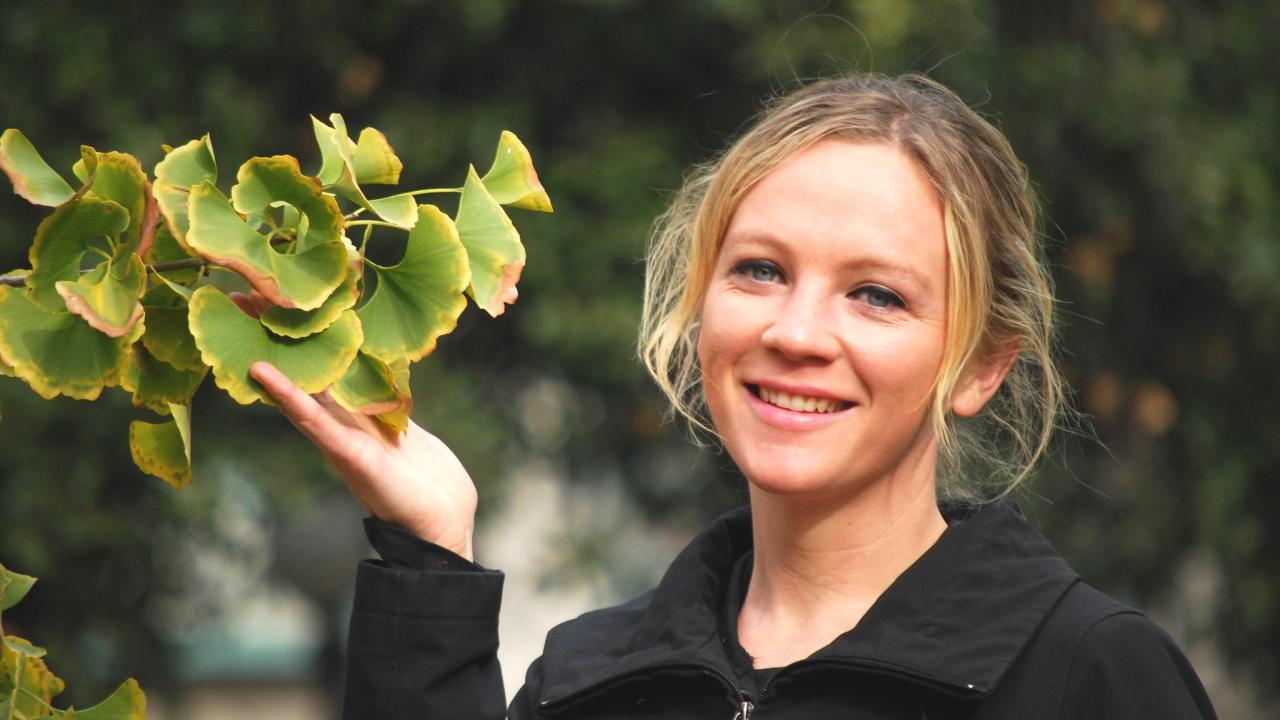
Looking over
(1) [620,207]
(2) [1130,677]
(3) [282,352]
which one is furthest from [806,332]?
(1) [620,207]

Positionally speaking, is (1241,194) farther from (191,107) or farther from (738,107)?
(191,107)

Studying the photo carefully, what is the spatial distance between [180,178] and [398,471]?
378mm

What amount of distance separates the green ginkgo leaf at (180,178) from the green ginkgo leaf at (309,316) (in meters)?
0.09

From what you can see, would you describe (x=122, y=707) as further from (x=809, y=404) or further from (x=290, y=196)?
(x=809, y=404)

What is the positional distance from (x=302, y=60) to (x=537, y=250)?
30.8 inches

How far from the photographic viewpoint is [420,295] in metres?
1.37

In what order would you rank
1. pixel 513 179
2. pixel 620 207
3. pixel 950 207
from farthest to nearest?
1. pixel 620 207
2. pixel 950 207
3. pixel 513 179

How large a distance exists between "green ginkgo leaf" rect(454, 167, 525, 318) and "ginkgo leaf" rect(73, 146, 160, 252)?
0.24 meters

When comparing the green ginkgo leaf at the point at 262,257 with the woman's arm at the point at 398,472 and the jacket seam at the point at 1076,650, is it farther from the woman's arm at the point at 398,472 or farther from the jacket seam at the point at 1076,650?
the jacket seam at the point at 1076,650

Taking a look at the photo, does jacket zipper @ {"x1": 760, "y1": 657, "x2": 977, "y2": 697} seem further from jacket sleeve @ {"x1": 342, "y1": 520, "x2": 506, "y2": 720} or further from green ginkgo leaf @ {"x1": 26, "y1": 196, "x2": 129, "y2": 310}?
green ginkgo leaf @ {"x1": 26, "y1": 196, "x2": 129, "y2": 310}

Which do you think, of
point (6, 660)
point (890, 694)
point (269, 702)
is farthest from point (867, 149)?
point (269, 702)

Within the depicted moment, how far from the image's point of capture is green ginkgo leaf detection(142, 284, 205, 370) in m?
1.34

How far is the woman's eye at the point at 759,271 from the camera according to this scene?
1712mm

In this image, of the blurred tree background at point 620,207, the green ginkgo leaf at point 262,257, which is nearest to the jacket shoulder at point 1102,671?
the green ginkgo leaf at point 262,257
